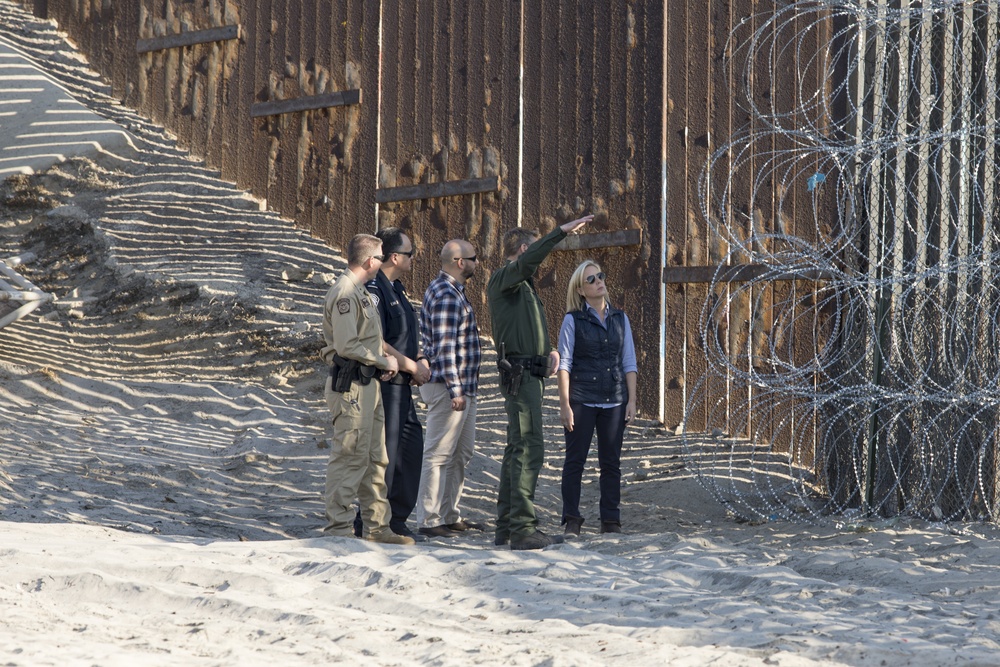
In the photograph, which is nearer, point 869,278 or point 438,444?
point 438,444

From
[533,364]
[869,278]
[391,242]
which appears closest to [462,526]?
[533,364]

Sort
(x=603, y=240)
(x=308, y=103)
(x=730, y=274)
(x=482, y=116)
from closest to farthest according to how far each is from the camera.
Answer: (x=730, y=274)
(x=603, y=240)
(x=482, y=116)
(x=308, y=103)

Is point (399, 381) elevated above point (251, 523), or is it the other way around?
point (399, 381)

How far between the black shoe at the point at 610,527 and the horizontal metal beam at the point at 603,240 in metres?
2.88

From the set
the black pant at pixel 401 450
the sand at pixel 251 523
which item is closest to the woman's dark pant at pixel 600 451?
the sand at pixel 251 523

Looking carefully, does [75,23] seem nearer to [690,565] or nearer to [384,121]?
[384,121]

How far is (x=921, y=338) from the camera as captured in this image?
263 inches

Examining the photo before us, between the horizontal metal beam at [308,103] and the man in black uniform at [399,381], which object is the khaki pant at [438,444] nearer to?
the man in black uniform at [399,381]

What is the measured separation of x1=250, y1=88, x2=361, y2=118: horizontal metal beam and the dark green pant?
18.2 feet

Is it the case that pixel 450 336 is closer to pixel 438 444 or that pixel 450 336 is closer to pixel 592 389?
pixel 438 444

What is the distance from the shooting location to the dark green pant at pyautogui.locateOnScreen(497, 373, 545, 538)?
5.84 meters

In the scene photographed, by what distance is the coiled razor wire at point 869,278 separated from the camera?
21.6 ft

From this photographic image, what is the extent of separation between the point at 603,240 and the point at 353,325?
346 centimetres

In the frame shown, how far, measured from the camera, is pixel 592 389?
6422mm
